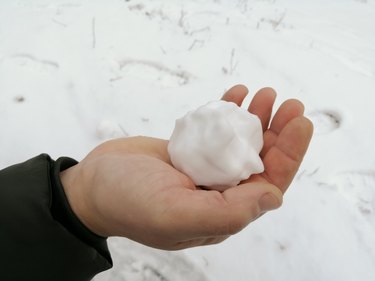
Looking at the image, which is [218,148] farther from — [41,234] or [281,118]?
[41,234]

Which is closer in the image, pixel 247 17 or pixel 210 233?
pixel 210 233

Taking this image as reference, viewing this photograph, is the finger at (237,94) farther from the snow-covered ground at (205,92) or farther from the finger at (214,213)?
the finger at (214,213)

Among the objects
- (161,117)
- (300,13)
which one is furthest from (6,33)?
(300,13)

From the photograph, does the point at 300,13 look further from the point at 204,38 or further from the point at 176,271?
the point at 176,271

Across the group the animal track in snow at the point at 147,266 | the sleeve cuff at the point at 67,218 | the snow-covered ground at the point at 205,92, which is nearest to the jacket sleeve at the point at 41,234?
the sleeve cuff at the point at 67,218

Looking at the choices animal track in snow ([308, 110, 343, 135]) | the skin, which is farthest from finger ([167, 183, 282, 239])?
animal track in snow ([308, 110, 343, 135])

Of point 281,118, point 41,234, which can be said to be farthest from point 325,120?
point 41,234
